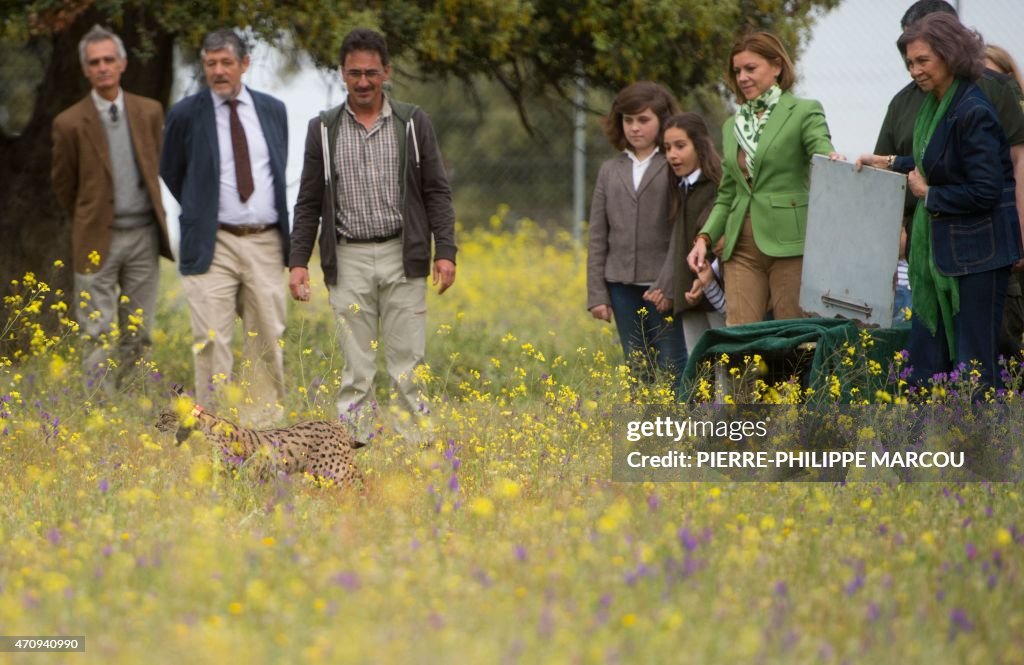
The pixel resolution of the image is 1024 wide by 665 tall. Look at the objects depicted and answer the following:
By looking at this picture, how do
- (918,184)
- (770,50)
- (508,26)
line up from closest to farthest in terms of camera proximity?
1. (918,184)
2. (770,50)
3. (508,26)

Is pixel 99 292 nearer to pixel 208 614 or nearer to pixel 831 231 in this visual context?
pixel 831 231

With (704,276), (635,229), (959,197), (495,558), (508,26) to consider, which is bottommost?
(495,558)

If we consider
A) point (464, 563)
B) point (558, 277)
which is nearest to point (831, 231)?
point (464, 563)

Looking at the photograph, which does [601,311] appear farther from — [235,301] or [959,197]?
[959,197]

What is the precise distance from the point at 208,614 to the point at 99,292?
5259mm

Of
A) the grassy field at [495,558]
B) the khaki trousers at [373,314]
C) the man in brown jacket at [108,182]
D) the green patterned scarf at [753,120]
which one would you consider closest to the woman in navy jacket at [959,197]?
the green patterned scarf at [753,120]

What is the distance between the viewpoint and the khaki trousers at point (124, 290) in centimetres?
920

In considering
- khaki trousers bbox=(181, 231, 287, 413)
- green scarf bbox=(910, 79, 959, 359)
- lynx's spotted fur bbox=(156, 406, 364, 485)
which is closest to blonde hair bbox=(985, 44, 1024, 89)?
green scarf bbox=(910, 79, 959, 359)

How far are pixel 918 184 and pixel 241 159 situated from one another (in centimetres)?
371

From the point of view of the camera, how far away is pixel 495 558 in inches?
196

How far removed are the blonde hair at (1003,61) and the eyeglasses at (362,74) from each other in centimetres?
309

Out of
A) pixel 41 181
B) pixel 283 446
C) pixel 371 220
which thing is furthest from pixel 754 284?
pixel 41 181

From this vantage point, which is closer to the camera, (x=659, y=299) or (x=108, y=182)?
(x=659, y=299)

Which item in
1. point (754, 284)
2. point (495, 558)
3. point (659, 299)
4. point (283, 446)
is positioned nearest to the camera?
point (495, 558)
